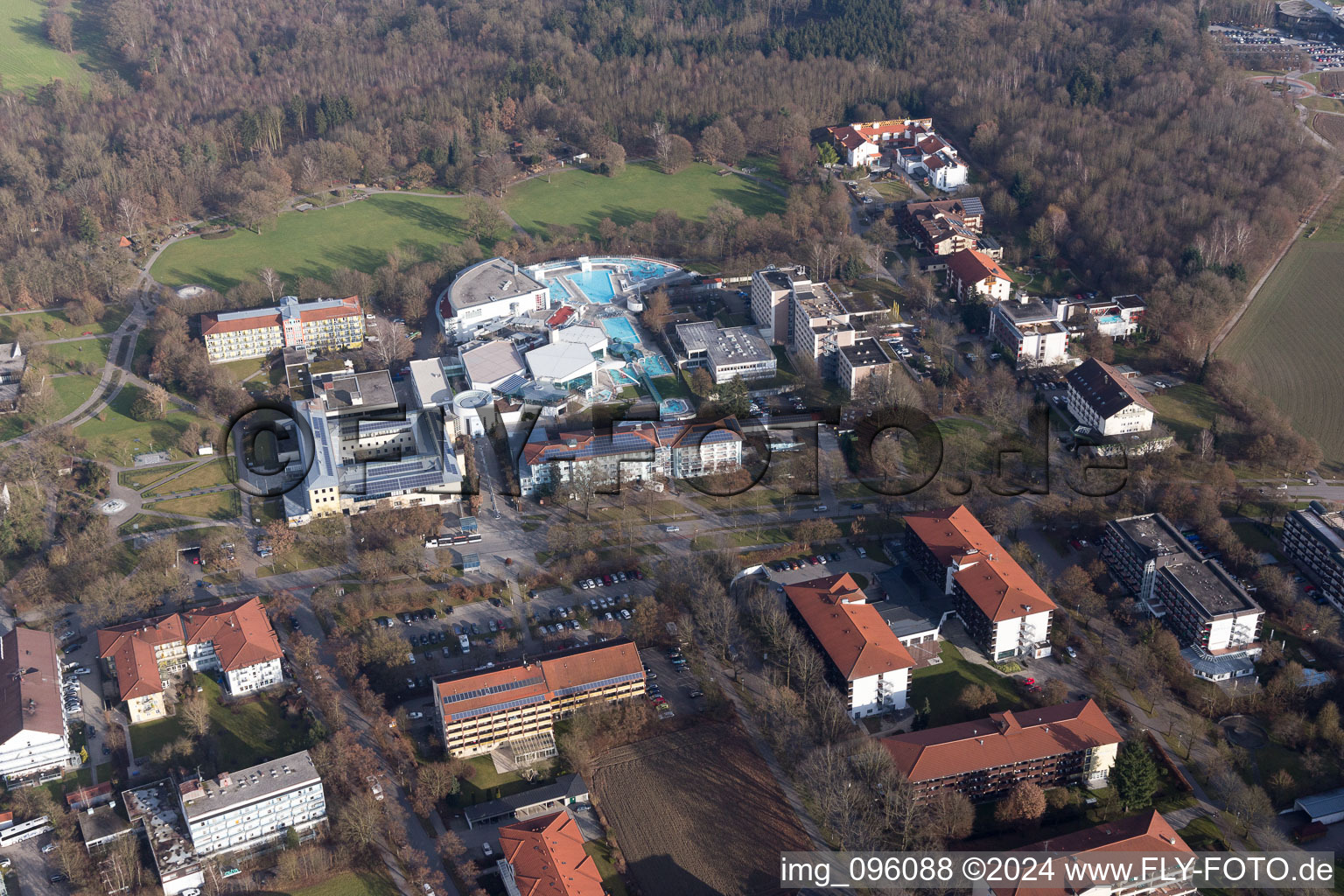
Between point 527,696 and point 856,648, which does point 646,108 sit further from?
point 527,696

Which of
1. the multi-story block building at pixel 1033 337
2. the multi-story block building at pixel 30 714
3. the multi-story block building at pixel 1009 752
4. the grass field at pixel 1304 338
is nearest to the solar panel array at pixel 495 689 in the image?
the multi-story block building at pixel 1009 752

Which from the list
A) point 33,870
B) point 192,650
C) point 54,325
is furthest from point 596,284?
point 33,870

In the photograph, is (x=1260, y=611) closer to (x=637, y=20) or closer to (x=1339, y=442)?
(x=1339, y=442)

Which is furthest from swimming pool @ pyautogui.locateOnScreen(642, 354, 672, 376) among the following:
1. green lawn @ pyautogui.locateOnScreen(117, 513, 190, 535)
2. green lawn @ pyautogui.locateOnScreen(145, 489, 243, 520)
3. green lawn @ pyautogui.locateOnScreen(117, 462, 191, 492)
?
green lawn @ pyautogui.locateOnScreen(117, 513, 190, 535)

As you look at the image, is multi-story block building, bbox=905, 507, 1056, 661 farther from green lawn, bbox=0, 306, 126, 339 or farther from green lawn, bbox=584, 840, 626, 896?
green lawn, bbox=0, 306, 126, 339

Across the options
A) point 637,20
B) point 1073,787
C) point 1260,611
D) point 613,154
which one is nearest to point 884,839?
point 1073,787
